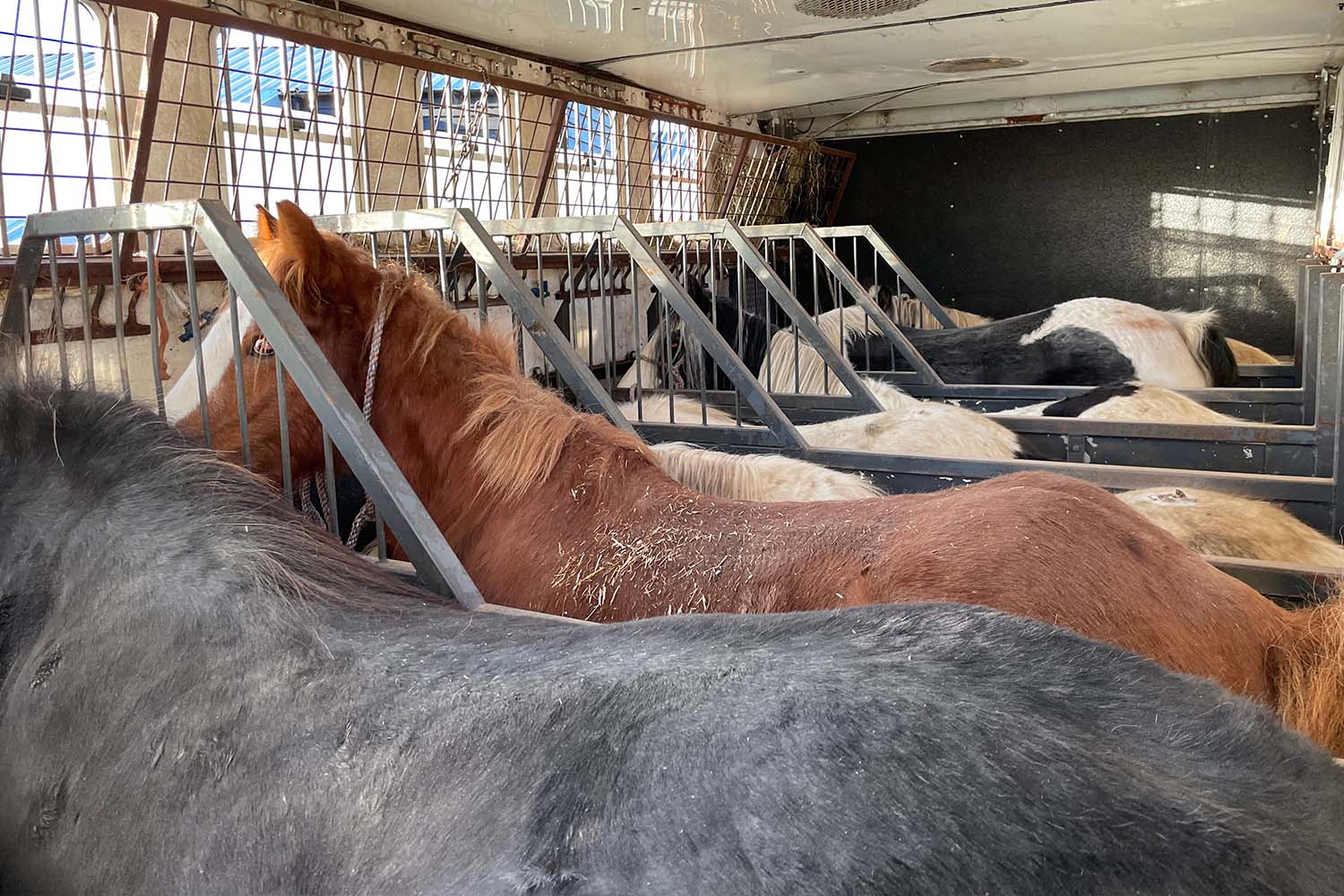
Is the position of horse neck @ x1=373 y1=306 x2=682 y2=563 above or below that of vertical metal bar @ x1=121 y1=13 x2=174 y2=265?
below

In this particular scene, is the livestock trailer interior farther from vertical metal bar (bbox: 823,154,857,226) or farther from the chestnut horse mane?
the chestnut horse mane

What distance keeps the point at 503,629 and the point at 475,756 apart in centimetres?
24

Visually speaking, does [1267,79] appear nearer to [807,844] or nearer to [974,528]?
[974,528]

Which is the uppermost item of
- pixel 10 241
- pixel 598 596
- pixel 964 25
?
pixel 964 25

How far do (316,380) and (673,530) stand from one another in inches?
23.4

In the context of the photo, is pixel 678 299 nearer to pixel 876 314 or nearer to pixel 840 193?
pixel 876 314

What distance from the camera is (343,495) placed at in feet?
6.43

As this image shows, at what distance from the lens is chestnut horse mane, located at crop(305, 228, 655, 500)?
5.48 feet

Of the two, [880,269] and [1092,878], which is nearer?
[1092,878]

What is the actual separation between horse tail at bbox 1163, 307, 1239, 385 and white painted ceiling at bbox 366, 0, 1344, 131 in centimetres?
144

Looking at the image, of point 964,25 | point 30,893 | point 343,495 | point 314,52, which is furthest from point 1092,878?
point 964,25

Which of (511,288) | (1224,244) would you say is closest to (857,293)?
(511,288)

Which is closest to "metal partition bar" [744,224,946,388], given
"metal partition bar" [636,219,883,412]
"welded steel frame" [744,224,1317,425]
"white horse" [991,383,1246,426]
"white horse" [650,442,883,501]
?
"welded steel frame" [744,224,1317,425]

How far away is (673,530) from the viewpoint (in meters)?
1.55
